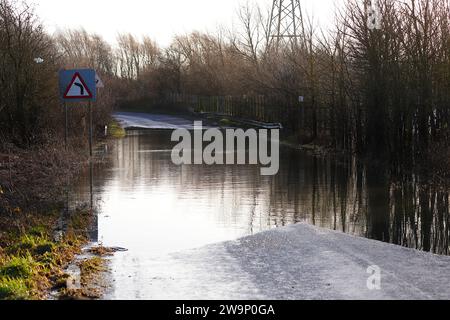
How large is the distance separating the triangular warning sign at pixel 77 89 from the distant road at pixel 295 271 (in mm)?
8176

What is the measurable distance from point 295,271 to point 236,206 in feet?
18.4

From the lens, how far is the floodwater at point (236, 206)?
1045cm

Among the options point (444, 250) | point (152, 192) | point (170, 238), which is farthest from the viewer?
point (152, 192)

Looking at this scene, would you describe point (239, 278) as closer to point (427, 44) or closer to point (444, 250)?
point (444, 250)

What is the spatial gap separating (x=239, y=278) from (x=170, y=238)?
2.94 m

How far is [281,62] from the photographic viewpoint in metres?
40.1

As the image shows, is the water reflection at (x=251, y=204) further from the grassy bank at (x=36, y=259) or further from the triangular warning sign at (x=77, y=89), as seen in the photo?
the triangular warning sign at (x=77, y=89)

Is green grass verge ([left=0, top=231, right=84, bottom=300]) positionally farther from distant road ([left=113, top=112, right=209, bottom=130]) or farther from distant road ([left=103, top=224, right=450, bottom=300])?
distant road ([left=113, top=112, right=209, bottom=130])

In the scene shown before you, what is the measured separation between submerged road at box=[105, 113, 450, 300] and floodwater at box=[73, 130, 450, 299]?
10cm

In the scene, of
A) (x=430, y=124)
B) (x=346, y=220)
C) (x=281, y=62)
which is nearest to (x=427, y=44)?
(x=430, y=124)

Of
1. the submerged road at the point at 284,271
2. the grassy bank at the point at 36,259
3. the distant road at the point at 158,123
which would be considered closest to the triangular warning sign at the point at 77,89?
the grassy bank at the point at 36,259

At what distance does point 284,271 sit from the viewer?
8375mm
